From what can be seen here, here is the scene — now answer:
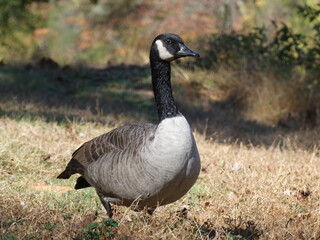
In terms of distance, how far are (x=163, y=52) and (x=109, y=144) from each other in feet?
2.76

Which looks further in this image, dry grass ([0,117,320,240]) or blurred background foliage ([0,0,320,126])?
blurred background foliage ([0,0,320,126])

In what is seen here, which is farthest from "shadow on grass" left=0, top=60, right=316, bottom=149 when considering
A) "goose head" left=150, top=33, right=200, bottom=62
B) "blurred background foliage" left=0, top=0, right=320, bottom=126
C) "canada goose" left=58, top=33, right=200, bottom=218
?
"goose head" left=150, top=33, right=200, bottom=62

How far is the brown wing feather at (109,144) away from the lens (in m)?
4.27

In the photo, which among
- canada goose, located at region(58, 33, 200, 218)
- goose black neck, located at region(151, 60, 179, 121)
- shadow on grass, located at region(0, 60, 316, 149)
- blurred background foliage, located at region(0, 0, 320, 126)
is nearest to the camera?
canada goose, located at region(58, 33, 200, 218)

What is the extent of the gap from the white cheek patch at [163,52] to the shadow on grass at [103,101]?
3.23 m

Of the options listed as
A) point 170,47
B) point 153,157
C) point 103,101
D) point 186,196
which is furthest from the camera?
point 103,101

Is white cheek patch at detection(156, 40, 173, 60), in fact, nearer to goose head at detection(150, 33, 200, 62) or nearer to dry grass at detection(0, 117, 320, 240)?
goose head at detection(150, 33, 200, 62)

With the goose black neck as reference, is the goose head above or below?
above

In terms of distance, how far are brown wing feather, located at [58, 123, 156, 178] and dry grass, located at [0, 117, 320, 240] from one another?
328 millimetres

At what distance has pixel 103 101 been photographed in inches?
395

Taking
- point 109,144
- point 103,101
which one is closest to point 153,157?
point 109,144

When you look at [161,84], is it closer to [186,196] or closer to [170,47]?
[170,47]

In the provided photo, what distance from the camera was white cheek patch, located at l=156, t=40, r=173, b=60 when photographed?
4.34 m

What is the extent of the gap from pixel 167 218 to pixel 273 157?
8.60 feet
